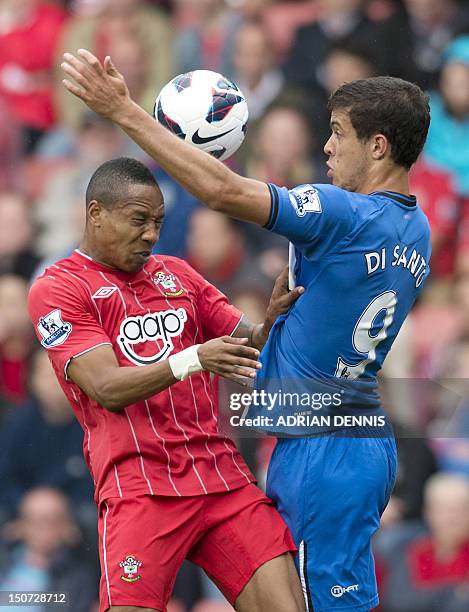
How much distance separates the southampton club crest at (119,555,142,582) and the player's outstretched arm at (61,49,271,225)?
4.82ft

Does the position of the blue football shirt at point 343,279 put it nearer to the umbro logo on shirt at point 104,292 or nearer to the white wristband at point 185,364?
the white wristband at point 185,364

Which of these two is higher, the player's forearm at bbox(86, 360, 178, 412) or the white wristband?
the white wristband

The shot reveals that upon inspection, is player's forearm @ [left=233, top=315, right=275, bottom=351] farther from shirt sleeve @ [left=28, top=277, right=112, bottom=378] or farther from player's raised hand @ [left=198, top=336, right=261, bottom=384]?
shirt sleeve @ [left=28, top=277, right=112, bottom=378]

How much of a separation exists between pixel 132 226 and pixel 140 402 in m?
0.73

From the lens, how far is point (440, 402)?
6480mm

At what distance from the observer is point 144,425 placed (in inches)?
173

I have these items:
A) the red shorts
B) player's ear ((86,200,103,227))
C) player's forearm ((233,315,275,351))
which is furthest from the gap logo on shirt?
the red shorts

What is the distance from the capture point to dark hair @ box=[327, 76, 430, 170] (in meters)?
4.07

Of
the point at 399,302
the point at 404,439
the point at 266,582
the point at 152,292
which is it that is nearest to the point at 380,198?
the point at 399,302

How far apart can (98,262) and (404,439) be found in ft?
9.84

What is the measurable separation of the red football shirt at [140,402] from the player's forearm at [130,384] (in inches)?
6.7

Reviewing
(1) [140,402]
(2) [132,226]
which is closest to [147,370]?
(1) [140,402]

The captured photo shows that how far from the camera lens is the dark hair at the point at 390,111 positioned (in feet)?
13.3

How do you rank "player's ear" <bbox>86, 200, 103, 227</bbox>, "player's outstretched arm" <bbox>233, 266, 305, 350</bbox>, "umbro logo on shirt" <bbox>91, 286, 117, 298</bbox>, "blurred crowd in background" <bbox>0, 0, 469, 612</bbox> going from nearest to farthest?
"player's outstretched arm" <bbox>233, 266, 305, 350</bbox>, "umbro logo on shirt" <bbox>91, 286, 117, 298</bbox>, "player's ear" <bbox>86, 200, 103, 227</bbox>, "blurred crowd in background" <bbox>0, 0, 469, 612</bbox>
